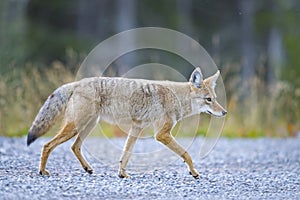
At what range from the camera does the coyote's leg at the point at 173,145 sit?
8430 millimetres

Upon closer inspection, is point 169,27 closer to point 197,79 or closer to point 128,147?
point 197,79

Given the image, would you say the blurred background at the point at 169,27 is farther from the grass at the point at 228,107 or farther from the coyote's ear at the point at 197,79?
the coyote's ear at the point at 197,79

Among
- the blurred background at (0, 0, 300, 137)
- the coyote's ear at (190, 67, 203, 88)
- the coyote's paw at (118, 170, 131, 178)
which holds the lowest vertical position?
the coyote's paw at (118, 170, 131, 178)

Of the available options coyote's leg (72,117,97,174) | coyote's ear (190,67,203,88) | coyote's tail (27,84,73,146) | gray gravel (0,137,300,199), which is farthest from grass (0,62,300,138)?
coyote's tail (27,84,73,146)

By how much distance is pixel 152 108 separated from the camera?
343 inches

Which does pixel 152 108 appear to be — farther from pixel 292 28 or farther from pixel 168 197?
pixel 292 28

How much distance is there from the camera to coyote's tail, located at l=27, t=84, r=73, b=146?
8172 millimetres

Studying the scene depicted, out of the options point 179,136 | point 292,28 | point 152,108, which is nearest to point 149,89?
point 152,108

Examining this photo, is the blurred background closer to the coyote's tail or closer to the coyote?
the coyote

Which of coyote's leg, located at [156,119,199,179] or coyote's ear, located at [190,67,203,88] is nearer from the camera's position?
coyote's leg, located at [156,119,199,179]

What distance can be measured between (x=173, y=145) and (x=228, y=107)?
6825mm

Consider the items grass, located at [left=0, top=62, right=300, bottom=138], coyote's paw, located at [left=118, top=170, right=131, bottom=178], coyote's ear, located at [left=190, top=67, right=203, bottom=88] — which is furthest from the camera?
grass, located at [left=0, top=62, right=300, bottom=138]

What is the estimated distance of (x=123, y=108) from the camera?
8625 mm

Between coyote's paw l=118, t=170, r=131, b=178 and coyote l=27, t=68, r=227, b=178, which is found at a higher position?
coyote l=27, t=68, r=227, b=178
